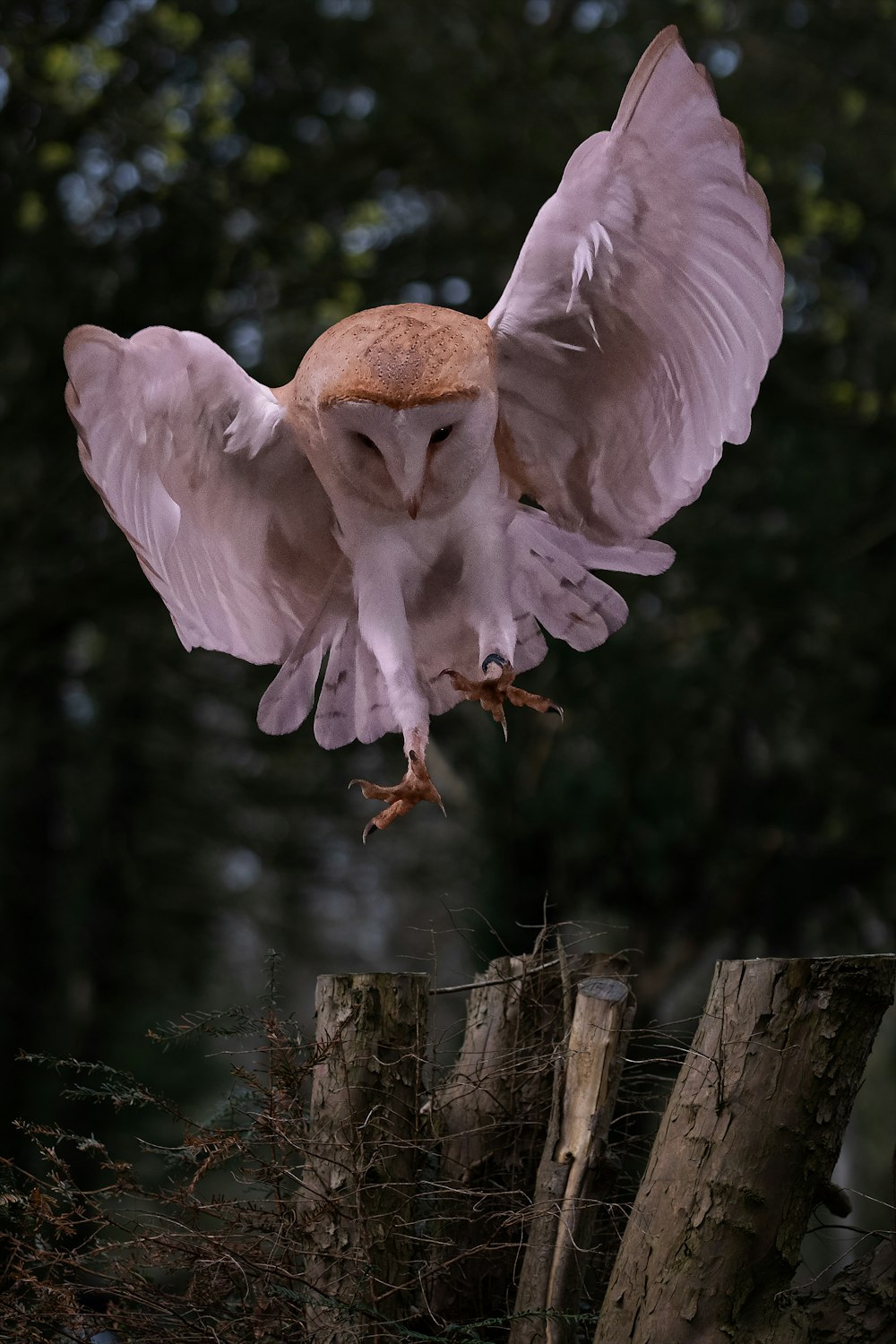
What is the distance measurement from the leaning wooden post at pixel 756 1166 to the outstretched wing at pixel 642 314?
0.83m

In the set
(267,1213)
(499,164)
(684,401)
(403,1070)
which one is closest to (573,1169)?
(403,1070)

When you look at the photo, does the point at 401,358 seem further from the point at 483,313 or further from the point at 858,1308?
the point at 483,313

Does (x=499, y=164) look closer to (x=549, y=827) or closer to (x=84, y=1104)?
(x=549, y=827)

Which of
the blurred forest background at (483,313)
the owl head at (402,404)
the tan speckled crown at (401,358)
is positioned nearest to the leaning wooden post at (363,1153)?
the owl head at (402,404)

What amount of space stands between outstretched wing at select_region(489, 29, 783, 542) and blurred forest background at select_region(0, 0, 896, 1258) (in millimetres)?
4206

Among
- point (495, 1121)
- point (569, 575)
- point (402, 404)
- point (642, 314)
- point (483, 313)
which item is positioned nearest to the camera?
point (402, 404)

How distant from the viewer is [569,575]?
2.37m

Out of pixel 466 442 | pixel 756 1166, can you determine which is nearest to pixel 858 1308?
pixel 756 1166

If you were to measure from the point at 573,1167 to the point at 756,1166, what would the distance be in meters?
0.38

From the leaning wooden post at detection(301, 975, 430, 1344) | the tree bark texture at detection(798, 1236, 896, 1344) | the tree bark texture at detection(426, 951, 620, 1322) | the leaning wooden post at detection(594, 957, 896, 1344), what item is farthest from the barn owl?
the tree bark texture at detection(798, 1236, 896, 1344)

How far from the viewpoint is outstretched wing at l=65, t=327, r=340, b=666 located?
7.37ft

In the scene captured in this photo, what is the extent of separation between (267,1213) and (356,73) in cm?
620

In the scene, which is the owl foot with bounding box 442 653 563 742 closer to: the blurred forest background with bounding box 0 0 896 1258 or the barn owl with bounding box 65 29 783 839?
the barn owl with bounding box 65 29 783 839

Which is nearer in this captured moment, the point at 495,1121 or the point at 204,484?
the point at 204,484
